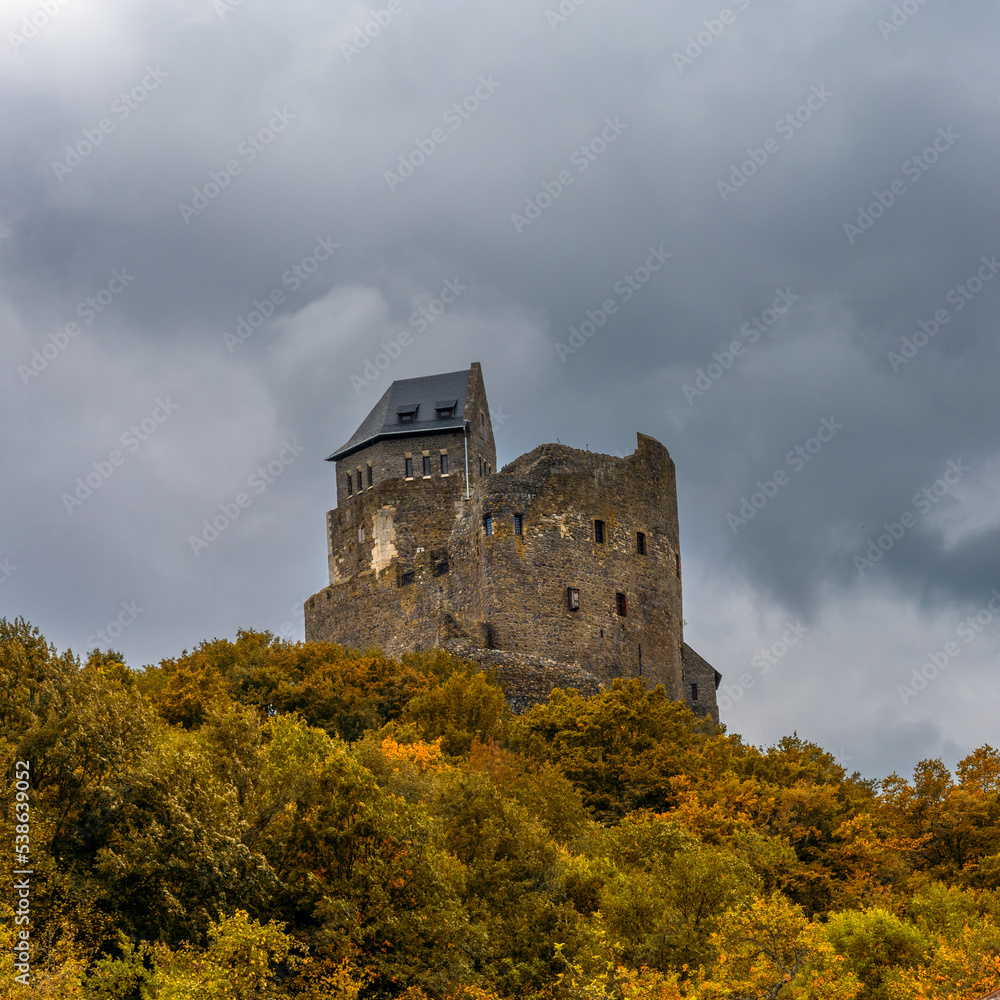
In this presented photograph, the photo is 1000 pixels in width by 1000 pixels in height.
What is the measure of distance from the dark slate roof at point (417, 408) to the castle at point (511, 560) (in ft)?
0.52

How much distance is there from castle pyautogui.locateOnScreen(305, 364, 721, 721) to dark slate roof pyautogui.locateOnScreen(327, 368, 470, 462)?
159mm

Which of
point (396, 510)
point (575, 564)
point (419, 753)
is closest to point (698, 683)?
point (575, 564)

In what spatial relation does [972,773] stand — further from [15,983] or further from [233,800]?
[15,983]

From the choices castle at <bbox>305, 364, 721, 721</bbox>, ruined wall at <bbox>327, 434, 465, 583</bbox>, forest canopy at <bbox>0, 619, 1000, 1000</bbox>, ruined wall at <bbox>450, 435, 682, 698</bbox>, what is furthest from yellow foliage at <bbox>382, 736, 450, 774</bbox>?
ruined wall at <bbox>327, 434, 465, 583</bbox>

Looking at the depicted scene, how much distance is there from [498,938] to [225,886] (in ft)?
20.9

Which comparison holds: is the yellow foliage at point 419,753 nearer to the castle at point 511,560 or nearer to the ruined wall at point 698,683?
the castle at point 511,560

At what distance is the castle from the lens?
2447 inches

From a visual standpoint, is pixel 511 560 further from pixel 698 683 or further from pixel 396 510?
pixel 698 683

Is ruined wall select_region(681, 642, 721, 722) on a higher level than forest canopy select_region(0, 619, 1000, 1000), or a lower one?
higher

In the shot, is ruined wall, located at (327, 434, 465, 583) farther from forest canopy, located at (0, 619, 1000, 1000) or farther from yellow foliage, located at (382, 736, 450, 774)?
forest canopy, located at (0, 619, 1000, 1000)

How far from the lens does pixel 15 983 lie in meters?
25.1

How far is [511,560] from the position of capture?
62.7 meters

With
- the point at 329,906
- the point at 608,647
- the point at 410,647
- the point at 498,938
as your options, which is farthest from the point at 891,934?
the point at 410,647

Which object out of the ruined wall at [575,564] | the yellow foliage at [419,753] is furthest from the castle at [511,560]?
the yellow foliage at [419,753]
